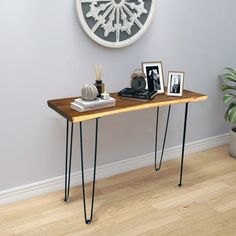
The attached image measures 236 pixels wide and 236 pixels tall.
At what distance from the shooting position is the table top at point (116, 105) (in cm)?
209

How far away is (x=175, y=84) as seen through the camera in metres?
2.61

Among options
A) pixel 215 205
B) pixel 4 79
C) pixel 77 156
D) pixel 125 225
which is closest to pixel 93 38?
pixel 4 79

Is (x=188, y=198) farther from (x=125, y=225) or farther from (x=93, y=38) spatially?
(x=93, y=38)

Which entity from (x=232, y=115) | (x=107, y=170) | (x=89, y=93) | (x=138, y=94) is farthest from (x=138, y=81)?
(x=232, y=115)

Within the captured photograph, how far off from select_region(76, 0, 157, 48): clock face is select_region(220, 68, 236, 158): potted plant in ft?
3.07

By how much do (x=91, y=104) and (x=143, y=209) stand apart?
80 centimetres

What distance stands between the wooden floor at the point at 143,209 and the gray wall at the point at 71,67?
8.4 inches

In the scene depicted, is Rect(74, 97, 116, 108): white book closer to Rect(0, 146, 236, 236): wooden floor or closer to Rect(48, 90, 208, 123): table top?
Rect(48, 90, 208, 123): table top

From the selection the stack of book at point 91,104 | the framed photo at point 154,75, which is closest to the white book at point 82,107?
the stack of book at point 91,104

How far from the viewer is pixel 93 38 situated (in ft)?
8.14

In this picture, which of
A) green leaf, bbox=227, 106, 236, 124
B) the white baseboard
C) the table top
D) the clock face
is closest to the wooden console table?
the table top

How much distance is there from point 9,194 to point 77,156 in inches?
21.0

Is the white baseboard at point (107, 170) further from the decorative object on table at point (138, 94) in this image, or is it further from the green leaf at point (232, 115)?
the decorative object on table at point (138, 94)

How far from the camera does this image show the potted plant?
306 centimetres
